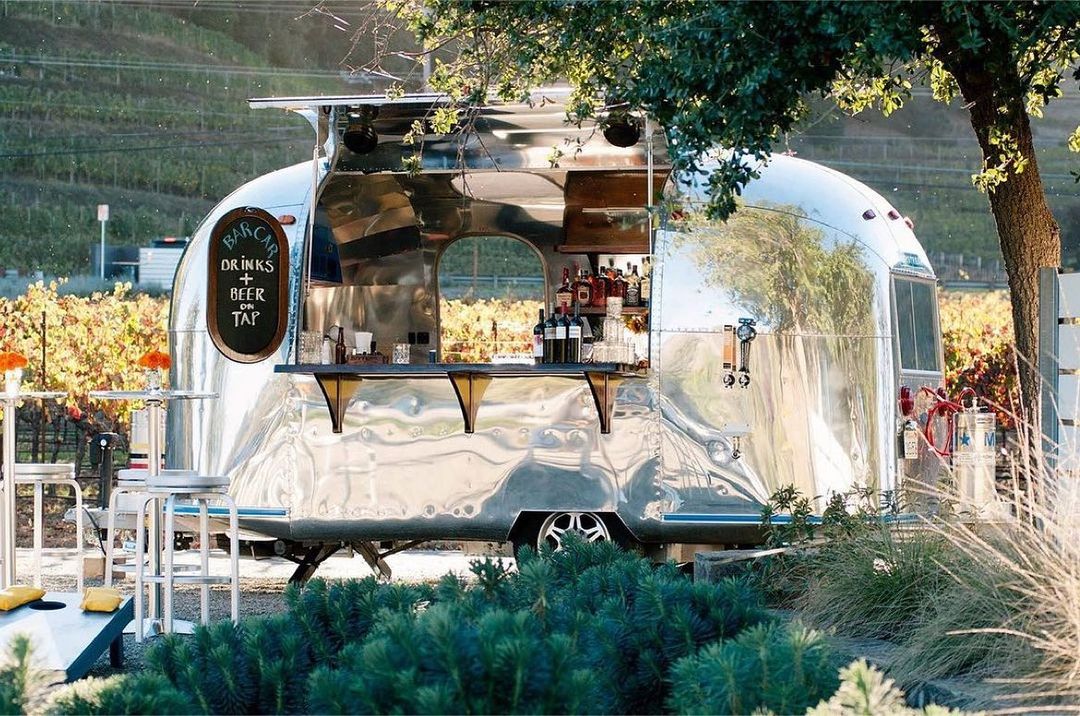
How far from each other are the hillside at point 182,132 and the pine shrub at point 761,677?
35259mm

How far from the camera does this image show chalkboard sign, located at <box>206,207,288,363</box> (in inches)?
389

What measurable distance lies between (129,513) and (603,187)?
3800mm

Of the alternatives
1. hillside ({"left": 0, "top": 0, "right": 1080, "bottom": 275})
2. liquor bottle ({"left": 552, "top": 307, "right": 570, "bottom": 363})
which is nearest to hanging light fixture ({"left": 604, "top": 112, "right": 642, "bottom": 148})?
liquor bottle ({"left": 552, "top": 307, "right": 570, "bottom": 363})

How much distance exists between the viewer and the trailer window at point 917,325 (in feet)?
31.5

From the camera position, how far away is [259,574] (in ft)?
40.9

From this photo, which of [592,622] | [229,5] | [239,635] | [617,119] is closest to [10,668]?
[239,635]

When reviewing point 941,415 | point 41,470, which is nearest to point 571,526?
point 941,415

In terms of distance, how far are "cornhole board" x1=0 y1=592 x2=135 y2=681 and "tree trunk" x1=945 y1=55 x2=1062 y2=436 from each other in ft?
15.5

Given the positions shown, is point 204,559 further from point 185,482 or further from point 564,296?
point 564,296

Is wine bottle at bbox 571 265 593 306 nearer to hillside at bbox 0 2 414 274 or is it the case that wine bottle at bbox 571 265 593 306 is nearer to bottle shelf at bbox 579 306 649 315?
bottle shelf at bbox 579 306 649 315

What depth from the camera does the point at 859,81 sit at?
959cm

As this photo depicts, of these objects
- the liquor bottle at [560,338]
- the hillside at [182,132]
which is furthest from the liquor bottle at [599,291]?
the hillside at [182,132]

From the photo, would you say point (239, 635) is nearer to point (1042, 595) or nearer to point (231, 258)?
point (1042, 595)

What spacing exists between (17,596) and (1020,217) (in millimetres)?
5409
